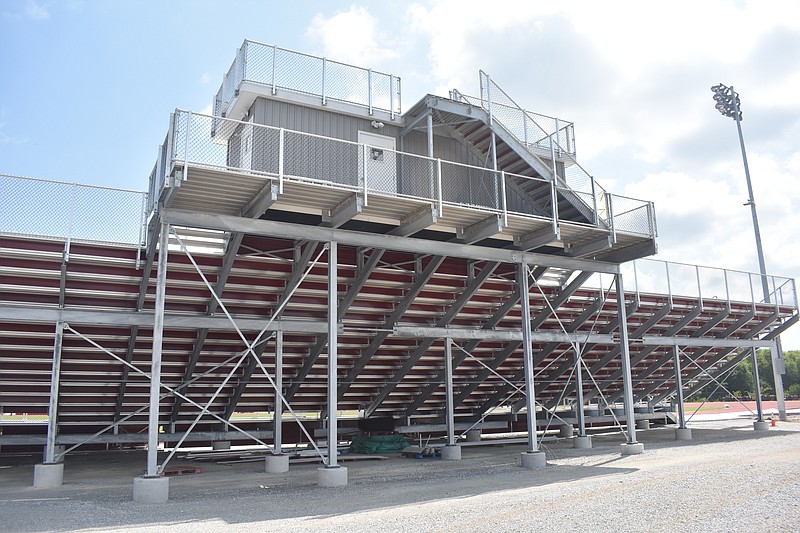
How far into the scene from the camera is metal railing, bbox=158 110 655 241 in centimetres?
1038

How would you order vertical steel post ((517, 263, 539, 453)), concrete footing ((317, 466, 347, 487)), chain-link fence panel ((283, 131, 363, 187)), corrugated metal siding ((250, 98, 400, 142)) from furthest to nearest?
vertical steel post ((517, 263, 539, 453)) < corrugated metal siding ((250, 98, 400, 142)) < chain-link fence panel ((283, 131, 363, 187)) < concrete footing ((317, 466, 347, 487))

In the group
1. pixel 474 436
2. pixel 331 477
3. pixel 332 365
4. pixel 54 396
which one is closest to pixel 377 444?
pixel 474 436

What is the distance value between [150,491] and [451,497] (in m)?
4.78

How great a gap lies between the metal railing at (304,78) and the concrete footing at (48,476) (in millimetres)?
8510

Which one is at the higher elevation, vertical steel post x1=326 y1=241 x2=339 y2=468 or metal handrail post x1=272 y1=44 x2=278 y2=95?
metal handrail post x1=272 y1=44 x2=278 y2=95

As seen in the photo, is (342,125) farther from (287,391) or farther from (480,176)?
(287,391)

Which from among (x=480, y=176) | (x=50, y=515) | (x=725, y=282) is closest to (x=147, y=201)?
(x=50, y=515)

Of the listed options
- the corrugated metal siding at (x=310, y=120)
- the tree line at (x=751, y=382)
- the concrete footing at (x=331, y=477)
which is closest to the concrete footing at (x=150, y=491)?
the concrete footing at (x=331, y=477)

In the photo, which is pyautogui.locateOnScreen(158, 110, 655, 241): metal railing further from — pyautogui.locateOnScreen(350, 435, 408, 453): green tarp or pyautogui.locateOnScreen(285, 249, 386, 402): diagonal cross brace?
pyautogui.locateOnScreen(350, 435, 408, 453): green tarp

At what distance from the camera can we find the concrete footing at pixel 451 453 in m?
16.0

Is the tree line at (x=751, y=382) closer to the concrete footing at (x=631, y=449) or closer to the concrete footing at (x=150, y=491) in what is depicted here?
the concrete footing at (x=631, y=449)

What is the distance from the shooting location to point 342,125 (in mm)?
14695

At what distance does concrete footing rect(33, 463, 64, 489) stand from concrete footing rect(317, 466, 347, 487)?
519cm

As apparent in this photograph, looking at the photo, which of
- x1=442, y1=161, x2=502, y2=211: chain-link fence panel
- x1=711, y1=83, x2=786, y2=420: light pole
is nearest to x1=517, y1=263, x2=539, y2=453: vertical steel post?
x1=442, y1=161, x2=502, y2=211: chain-link fence panel
